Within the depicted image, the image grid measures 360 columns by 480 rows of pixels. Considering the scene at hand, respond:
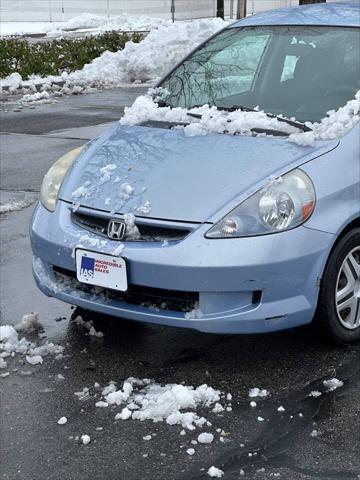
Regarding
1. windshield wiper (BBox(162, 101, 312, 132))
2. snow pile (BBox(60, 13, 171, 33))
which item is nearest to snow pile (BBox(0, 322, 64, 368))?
windshield wiper (BBox(162, 101, 312, 132))

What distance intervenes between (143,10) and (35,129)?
29.6m

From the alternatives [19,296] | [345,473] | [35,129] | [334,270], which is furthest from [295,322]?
[35,129]

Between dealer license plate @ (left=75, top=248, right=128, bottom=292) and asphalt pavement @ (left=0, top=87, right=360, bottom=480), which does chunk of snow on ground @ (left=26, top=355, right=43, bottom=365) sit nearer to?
asphalt pavement @ (left=0, top=87, right=360, bottom=480)

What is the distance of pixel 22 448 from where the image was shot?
335 cm

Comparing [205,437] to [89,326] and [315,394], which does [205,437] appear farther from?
[89,326]

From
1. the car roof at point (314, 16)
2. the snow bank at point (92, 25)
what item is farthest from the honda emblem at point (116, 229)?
the snow bank at point (92, 25)

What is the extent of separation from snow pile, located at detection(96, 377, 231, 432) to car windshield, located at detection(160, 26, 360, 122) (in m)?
1.74

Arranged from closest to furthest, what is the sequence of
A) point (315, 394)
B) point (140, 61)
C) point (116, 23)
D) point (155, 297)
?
point (315, 394)
point (155, 297)
point (140, 61)
point (116, 23)

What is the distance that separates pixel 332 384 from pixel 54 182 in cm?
187

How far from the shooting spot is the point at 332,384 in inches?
150

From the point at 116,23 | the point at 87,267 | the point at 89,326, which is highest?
the point at 87,267

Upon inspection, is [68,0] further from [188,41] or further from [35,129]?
[35,129]

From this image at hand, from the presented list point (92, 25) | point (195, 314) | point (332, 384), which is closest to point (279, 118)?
point (195, 314)

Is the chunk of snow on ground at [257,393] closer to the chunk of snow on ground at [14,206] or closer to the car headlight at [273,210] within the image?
the car headlight at [273,210]
